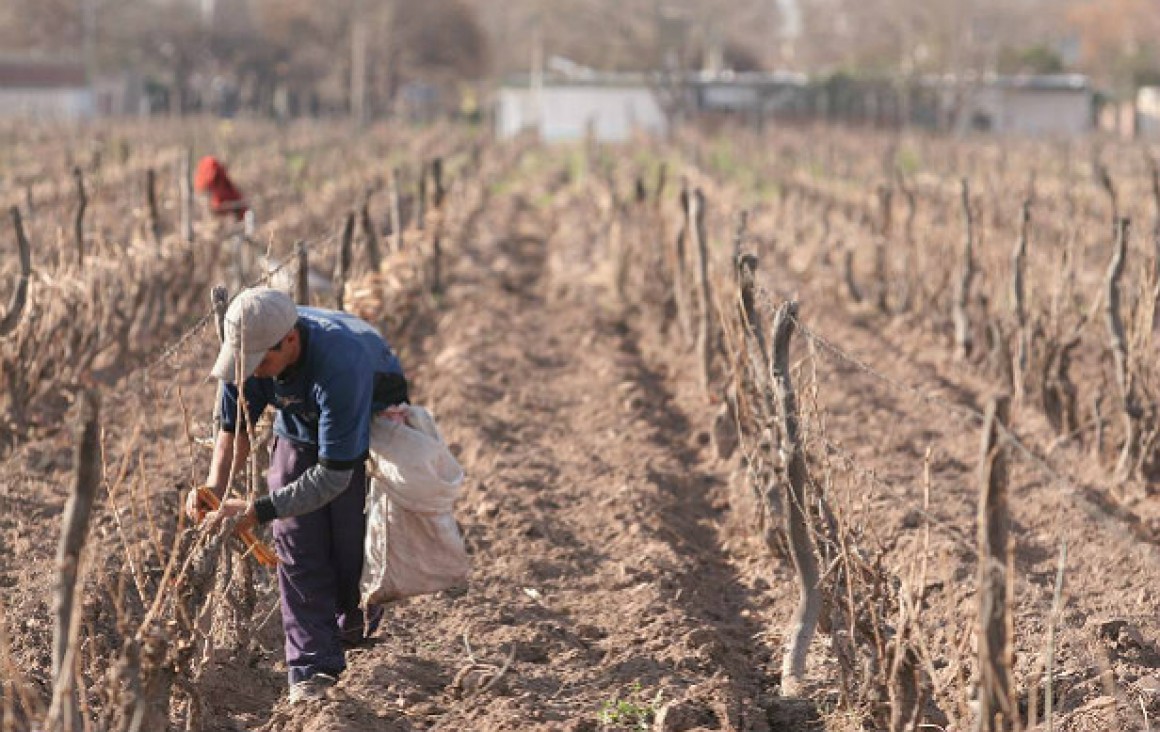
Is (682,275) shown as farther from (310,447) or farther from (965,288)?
(310,447)

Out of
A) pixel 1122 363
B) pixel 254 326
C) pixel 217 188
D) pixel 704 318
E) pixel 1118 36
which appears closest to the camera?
pixel 254 326

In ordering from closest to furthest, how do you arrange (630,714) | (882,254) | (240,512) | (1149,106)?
(240,512), (630,714), (882,254), (1149,106)

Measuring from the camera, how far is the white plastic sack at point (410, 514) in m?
4.74

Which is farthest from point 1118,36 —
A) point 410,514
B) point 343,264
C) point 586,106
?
point 410,514

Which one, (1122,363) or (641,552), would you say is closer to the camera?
(641,552)

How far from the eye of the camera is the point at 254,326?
4207 mm

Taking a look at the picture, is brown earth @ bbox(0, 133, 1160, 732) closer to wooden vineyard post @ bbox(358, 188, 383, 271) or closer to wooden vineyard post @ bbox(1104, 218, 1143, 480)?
wooden vineyard post @ bbox(1104, 218, 1143, 480)

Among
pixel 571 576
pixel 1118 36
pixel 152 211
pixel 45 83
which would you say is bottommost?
pixel 571 576

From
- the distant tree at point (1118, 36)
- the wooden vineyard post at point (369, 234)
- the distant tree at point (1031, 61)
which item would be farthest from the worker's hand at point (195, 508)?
the distant tree at point (1031, 61)

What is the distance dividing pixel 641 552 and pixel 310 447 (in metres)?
1.99

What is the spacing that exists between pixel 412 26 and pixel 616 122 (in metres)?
9.18

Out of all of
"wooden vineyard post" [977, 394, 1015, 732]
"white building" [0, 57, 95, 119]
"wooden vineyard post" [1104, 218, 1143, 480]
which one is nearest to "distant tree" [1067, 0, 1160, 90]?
"white building" [0, 57, 95, 119]

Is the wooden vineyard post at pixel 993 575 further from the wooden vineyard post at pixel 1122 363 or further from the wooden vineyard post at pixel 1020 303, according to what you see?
the wooden vineyard post at pixel 1020 303

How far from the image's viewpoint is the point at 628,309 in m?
12.5
